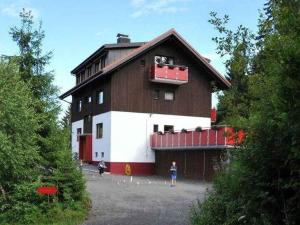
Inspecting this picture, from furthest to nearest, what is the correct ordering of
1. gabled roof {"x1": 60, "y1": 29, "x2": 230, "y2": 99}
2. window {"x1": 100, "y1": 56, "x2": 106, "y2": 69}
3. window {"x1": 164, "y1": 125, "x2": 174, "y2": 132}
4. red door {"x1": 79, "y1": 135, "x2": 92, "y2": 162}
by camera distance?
red door {"x1": 79, "y1": 135, "x2": 92, "y2": 162}
window {"x1": 100, "y1": 56, "x2": 106, "y2": 69}
window {"x1": 164, "y1": 125, "x2": 174, "y2": 132}
gabled roof {"x1": 60, "y1": 29, "x2": 230, "y2": 99}

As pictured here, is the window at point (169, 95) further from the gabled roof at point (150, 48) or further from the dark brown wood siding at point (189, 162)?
the dark brown wood siding at point (189, 162)

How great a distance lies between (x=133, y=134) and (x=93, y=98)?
6280 mm

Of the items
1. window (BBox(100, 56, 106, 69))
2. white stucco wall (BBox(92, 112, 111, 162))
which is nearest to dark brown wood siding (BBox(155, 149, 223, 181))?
white stucco wall (BBox(92, 112, 111, 162))

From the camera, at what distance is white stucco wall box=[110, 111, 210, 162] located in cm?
4209

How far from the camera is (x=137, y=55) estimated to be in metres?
42.0

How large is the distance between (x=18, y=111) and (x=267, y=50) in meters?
12.3

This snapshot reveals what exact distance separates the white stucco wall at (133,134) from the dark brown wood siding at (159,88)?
1.82ft

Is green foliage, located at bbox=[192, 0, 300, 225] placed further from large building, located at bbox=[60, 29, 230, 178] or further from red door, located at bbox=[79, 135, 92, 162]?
red door, located at bbox=[79, 135, 92, 162]

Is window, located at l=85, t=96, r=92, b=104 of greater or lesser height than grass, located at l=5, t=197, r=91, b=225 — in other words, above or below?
above

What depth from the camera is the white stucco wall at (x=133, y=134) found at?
42094 mm

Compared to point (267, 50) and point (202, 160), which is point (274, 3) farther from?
point (202, 160)

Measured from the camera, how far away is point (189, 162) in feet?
125

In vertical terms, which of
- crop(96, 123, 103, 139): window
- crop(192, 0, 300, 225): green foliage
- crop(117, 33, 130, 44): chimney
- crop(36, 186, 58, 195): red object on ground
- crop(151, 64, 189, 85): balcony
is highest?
crop(117, 33, 130, 44): chimney

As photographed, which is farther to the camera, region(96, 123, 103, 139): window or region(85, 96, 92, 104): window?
region(85, 96, 92, 104): window
